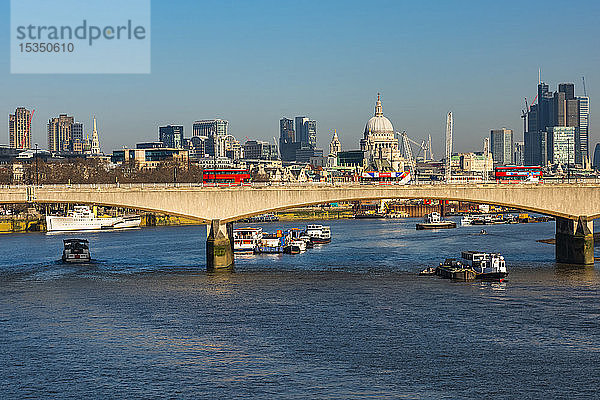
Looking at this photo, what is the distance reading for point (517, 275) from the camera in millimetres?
78938

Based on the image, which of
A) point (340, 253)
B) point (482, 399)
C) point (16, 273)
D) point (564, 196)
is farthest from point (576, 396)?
point (340, 253)

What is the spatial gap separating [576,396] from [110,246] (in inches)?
3204

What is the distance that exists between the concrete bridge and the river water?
4.33m

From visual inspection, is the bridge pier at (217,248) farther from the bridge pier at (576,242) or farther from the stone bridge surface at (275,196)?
the bridge pier at (576,242)

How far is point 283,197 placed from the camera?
8612 cm

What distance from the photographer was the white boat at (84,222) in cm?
14588

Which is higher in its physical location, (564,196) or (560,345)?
(564,196)

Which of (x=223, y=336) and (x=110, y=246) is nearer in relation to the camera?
(x=223, y=336)

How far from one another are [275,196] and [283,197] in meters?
0.75

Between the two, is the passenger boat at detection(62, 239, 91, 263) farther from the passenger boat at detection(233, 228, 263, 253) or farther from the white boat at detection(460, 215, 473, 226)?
the white boat at detection(460, 215, 473, 226)

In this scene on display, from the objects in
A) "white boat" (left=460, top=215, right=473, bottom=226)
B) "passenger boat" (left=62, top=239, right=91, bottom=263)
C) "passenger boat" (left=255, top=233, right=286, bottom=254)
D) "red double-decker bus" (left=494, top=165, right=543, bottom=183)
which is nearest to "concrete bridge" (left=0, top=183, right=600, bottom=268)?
"red double-decker bus" (left=494, top=165, right=543, bottom=183)

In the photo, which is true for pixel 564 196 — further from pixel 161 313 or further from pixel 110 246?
pixel 110 246

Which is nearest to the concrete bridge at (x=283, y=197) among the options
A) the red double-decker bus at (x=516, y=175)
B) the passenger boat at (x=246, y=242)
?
the red double-decker bus at (x=516, y=175)

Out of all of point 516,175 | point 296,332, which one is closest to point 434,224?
point 516,175
